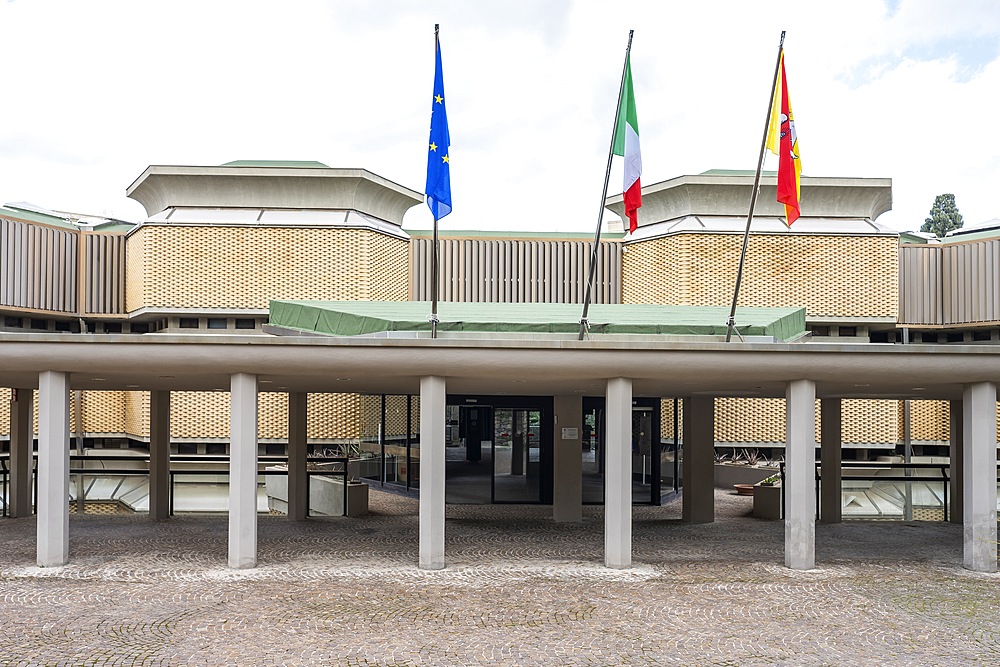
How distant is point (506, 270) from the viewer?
30.1 meters

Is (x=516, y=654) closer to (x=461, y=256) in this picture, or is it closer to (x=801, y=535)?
(x=801, y=535)

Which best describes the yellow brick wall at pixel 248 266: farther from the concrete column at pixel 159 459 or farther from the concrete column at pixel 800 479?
the concrete column at pixel 800 479

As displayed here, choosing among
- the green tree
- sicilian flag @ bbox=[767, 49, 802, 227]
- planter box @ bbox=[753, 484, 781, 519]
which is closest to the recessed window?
planter box @ bbox=[753, 484, 781, 519]

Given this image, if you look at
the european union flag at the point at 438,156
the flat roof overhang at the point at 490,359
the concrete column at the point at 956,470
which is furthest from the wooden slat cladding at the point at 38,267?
the concrete column at the point at 956,470

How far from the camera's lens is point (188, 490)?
19703mm

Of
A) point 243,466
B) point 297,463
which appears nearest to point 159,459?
point 297,463

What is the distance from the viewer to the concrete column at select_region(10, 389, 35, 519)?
19172mm

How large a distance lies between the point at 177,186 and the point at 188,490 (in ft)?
39.3

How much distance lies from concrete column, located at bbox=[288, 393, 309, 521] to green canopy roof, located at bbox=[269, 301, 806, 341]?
237 centimetres

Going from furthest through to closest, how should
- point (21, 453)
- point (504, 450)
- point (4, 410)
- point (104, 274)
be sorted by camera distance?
1. point (104, 274)
2. point (4, 410)
3. point (504, 450)
4. point (21, 453)

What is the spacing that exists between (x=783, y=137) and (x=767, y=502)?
1026 cm

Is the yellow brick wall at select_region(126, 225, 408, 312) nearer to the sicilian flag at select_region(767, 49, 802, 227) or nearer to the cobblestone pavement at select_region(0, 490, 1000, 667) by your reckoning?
the cobblestone pavement at select_region(0, 490, 1000, 667)

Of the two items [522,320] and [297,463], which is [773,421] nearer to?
[522,320]

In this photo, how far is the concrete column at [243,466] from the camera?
43.4ft
